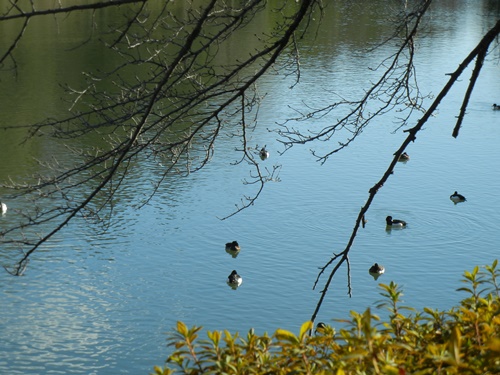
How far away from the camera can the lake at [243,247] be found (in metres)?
8.33

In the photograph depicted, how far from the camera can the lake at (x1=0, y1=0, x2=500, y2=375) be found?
8.33 meters

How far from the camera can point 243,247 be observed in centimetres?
1038

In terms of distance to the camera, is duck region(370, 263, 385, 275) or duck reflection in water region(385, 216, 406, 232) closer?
duck region(370, 263, 385, 275)

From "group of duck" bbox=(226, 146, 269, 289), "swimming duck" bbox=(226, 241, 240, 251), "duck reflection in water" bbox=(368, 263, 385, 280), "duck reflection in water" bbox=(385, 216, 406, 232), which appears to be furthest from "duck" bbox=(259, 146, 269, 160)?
"duck reflection in water" bbox=(368, 263, 385, 280)

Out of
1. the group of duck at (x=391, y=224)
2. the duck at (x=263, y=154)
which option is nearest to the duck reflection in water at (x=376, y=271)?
the group of duck at (x=391, y=224)

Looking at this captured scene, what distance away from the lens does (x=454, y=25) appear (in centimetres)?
2555

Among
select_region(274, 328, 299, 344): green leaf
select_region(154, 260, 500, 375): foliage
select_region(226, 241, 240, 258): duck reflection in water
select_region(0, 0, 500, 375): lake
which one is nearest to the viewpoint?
select_region(154, 260, 500, 375): foliage

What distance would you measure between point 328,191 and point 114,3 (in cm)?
925

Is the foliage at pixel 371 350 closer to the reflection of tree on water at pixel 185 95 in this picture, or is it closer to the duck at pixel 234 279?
the reflection of tree on water at pixel 185 95

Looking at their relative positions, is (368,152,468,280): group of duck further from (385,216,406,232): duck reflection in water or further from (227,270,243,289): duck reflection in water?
(227,270,243,289): duck reflection in water

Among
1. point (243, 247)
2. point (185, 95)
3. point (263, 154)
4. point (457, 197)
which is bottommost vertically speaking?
point (185, 95)

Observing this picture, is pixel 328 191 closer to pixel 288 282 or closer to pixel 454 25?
pixel 288 282

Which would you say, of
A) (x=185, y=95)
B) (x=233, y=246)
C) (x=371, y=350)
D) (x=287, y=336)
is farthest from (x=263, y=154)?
(x=371, y=350)

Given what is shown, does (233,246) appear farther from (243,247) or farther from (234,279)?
(234,279)
